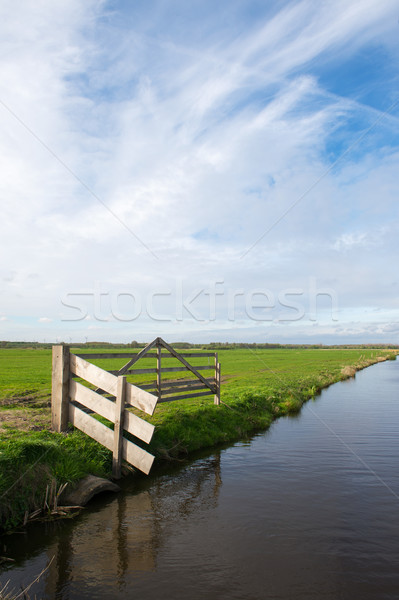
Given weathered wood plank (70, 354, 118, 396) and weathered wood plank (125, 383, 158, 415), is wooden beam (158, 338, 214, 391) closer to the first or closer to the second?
weathered wood plank (70, 354, 118, 396)

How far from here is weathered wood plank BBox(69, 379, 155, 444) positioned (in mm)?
9445

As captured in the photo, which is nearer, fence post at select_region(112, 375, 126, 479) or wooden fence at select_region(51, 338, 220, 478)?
wooden fence at select_region(51, 338, 220, 478)

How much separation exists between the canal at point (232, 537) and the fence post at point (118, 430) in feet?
1.71

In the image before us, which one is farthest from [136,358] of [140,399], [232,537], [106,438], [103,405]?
[232,537]

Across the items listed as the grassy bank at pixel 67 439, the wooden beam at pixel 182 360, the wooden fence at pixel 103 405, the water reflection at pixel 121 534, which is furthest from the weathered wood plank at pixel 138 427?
the wooden beam at pixel 182 360

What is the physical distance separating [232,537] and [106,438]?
410cm

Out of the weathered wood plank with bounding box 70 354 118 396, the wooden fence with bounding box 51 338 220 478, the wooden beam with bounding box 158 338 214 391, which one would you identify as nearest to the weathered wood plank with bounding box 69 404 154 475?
the wooden fence with bounding box 51 338 220 478

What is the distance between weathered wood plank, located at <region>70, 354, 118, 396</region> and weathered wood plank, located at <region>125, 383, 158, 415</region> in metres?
0.45

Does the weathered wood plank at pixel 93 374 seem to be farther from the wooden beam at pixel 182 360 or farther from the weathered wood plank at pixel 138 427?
the wooden beam at pixel 182 360

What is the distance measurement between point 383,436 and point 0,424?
13686 mm

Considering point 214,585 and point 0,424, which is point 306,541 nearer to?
point 214,585

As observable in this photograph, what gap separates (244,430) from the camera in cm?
1611

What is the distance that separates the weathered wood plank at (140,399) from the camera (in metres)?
9.45

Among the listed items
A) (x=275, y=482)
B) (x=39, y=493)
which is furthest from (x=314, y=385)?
(x=39, y=493)
